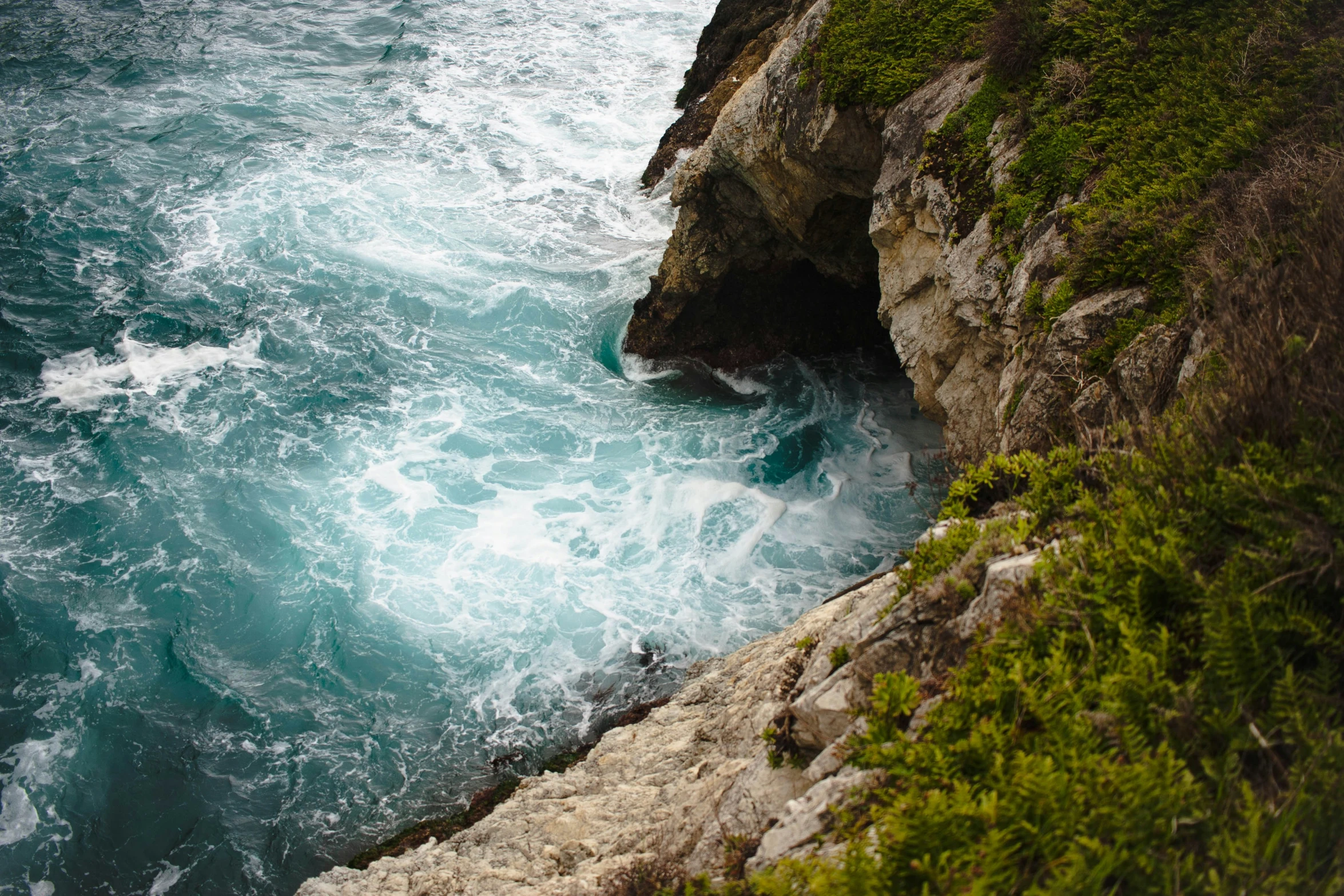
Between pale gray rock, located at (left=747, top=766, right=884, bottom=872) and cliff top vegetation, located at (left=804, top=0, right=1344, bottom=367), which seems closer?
pale gray rock, located at (left=747, top=766, right=884, bottom=872)

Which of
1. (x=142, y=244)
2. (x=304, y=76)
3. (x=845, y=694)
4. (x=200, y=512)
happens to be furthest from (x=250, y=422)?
(x=304, y=76)

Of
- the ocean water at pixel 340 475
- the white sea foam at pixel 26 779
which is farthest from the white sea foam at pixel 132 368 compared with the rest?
the white sea foam at pixel 26 779

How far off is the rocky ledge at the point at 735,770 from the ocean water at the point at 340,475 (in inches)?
83.5

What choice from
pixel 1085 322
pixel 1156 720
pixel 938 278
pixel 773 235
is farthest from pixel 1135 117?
pixel 773 235

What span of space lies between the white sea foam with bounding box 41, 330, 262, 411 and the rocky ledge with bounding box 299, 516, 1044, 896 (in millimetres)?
12833

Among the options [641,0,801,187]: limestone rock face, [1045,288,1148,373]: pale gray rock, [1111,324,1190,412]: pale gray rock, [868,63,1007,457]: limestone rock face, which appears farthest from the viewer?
[641,0,801,187]: limestone rock face

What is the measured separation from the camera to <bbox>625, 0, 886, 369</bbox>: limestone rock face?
44.7 feet

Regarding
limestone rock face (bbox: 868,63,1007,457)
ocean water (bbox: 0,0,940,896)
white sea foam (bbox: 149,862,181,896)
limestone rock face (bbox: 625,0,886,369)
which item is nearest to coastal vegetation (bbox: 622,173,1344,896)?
limestone rock face (bbox: 868,63,1007,457)

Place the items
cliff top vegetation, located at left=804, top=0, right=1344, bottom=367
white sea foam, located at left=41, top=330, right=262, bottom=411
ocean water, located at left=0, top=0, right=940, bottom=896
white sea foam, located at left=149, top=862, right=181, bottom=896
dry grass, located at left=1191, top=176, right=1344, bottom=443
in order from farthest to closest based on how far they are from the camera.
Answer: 1. white sea foam, located at left=41, top=330, right=262, bottom=411
2. ocean water, located at left=0, top=0, right=940, bottom=896
3. white sea foam, located at left=149, top=862, right=181, bottom=896
4. cliff top vegetation, located at left=804, top=0, right=1344, bottom=367
5. dry grass, located at left=1191, top=176, right=1344, bottom=443

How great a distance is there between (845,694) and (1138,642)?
198cm

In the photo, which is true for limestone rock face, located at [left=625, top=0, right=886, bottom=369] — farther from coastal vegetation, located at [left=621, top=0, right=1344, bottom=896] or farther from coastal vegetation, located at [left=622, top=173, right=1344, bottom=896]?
coastal vegetation, located at [left=622, top=173, right=1344, bottom=896]

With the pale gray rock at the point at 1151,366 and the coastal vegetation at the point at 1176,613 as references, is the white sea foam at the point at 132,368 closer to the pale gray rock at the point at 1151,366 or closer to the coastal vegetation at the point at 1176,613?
the coastal vegetation at the point at 1176,613

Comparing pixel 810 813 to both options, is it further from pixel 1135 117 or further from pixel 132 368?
pixel 132 368

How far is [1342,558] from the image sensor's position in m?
4.07
